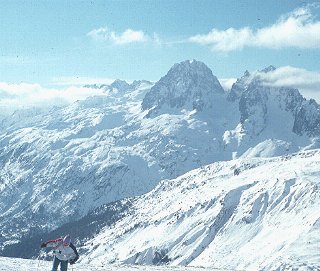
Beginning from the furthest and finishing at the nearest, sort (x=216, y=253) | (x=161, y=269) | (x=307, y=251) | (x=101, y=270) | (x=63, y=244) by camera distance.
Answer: (x=216, y=253)
(x=307, y=251)
(x=161, y=269)
(x=101, y=270)
(x=63, y=244)

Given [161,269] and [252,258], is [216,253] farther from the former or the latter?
[161,269]

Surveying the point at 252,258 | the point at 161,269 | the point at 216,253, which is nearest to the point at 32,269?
the point at 161,269

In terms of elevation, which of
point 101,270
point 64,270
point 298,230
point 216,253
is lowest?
point 216,253

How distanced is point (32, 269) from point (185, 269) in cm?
1533

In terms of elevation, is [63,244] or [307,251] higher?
[63,244]

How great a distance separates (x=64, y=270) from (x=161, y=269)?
16.4 m

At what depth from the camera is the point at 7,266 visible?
118ft

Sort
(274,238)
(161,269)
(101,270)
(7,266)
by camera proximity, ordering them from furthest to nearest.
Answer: (274,238)
(161,269)
(101,270)
(7,266)

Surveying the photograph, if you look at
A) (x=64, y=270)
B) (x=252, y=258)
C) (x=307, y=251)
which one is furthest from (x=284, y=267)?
(x=64, y=270)

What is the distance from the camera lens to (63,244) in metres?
28.5

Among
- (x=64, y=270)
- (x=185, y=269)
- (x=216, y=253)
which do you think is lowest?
(x=216, y=253)

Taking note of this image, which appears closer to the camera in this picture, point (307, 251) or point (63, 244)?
point (63, 244)

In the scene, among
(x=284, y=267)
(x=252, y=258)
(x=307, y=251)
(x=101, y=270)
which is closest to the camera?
(x=101, y=270)

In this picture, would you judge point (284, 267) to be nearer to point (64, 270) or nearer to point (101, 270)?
point (101, 270)
